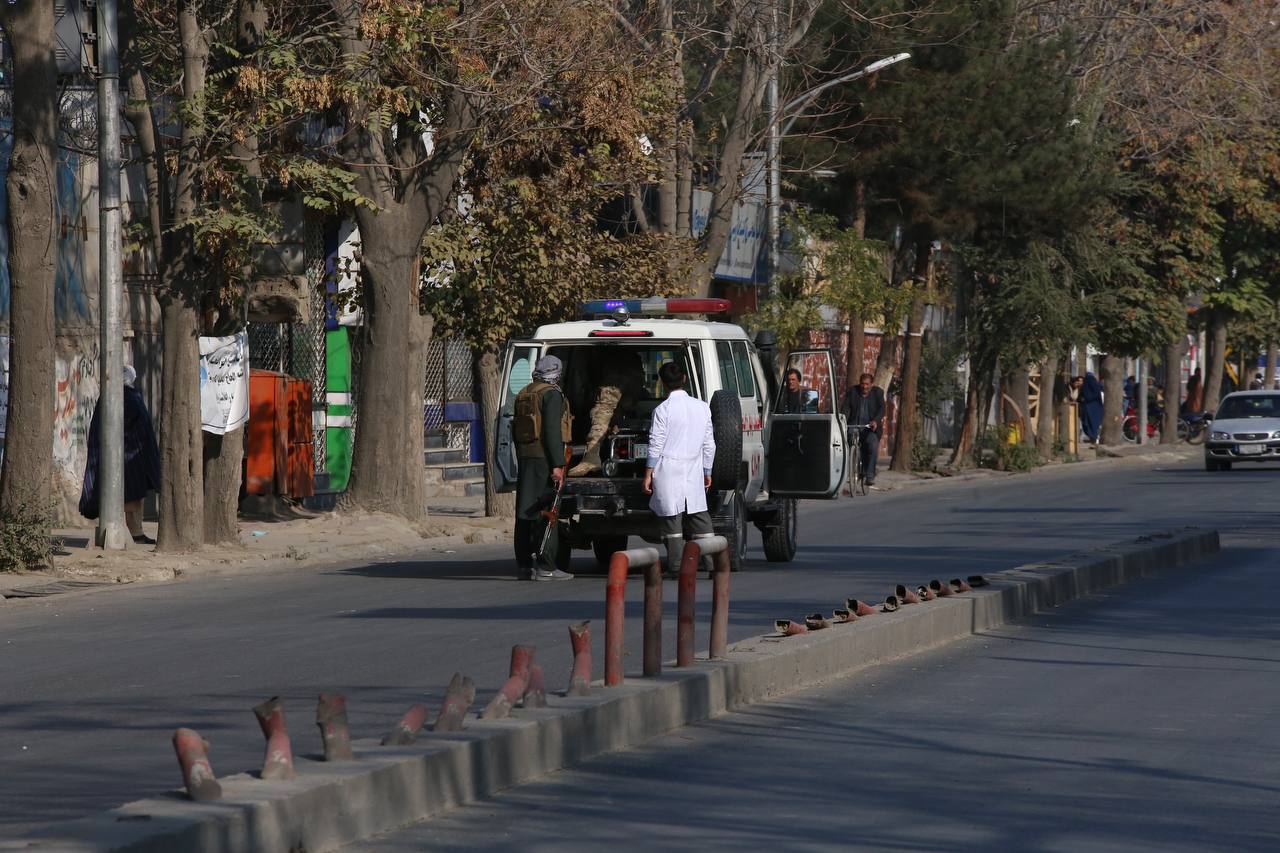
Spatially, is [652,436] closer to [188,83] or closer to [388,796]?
[188,83]

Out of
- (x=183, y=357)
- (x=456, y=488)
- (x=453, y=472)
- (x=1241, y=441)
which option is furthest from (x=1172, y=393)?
(x=183, y=357)

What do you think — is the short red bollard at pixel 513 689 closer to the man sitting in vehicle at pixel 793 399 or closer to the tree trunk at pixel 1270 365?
the man sitting in vehicle at pixel 793 399

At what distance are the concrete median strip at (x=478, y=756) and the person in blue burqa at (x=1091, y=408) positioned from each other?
147ft

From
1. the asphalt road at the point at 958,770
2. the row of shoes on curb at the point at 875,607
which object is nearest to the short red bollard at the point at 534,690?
the asphalt road at the point at 958,770

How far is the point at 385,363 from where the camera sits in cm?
2303

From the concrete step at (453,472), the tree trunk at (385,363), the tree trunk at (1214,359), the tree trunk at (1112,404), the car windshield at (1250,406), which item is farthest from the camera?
the tree trunk at (1214,359)

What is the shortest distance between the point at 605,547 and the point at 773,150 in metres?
13.9

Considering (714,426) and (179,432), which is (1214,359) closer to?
(179,432)

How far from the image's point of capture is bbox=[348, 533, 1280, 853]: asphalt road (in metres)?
7.10

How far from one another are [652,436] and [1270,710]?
268 inches

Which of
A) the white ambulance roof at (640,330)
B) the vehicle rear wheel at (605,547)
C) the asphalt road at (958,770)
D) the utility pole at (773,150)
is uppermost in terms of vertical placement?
the utility pole at (773,150)

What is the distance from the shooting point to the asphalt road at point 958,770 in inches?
279

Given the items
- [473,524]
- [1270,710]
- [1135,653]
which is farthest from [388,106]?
[1270,710]

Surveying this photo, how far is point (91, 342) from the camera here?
24750 mm
